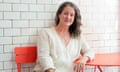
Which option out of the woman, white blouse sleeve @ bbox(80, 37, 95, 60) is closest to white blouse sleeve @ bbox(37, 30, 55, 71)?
the woman

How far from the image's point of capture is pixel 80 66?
5.97ft

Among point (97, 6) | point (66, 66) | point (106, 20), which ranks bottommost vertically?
point (66, 66)

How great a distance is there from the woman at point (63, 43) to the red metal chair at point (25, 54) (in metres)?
0.16

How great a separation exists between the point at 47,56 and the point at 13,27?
0.44 m

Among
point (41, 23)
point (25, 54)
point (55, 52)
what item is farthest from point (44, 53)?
point (41, 23)

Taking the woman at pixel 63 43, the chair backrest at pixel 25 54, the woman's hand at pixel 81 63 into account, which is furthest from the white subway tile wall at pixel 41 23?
the woman's hand at pixel 81 63

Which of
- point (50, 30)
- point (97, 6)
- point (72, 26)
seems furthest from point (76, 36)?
point (97, 6)

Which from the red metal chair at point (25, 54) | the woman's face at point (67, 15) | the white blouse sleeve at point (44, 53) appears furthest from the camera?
the red metal chair at point (25, 54)

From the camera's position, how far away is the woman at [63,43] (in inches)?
71.6

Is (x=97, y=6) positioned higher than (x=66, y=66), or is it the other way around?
(x=97, y=6)

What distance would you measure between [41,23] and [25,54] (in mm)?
326

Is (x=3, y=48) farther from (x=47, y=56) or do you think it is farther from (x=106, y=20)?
(x=106, y=20)

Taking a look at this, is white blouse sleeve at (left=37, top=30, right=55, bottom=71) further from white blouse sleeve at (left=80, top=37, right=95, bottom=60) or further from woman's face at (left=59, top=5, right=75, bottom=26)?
white blouse sleeve at (left=80, top=37, right=95, bottom=60)

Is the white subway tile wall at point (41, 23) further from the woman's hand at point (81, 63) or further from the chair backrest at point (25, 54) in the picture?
the woman's hand at point (81, 63)
